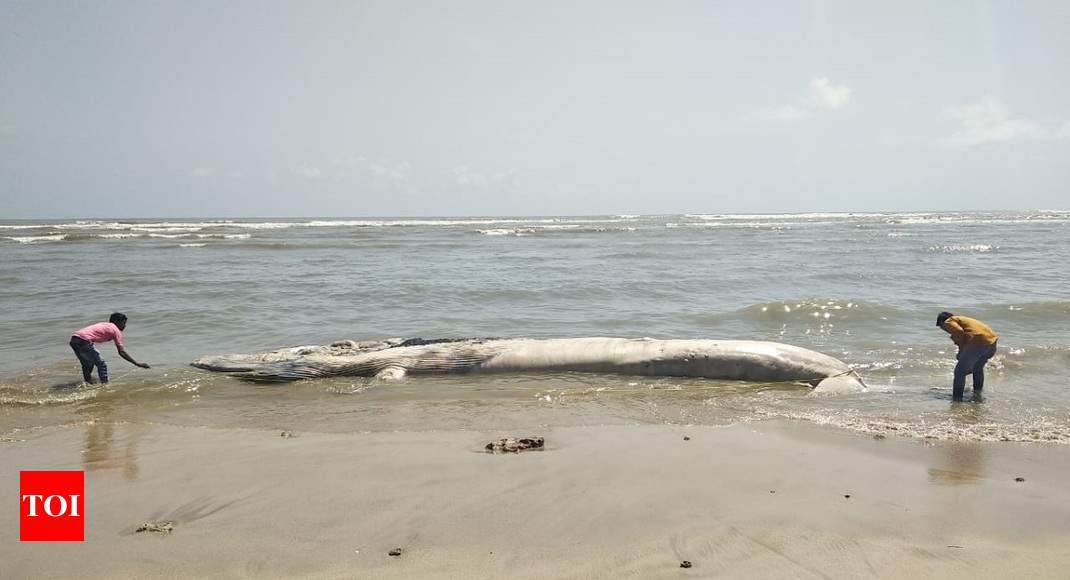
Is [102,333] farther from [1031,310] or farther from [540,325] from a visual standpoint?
[1031,310]

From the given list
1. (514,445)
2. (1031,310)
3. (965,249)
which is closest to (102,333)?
(514,445)

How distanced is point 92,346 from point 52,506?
4.55 meters

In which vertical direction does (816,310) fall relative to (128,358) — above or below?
above

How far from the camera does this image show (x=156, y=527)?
380 cm

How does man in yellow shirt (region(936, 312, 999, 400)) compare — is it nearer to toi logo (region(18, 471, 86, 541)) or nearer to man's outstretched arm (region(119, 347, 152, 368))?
toi logo (region(18, 471, 86, 541))

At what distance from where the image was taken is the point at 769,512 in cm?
391

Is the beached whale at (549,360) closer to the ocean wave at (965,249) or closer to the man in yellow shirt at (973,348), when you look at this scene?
the man in yellow shirt at (973,348)

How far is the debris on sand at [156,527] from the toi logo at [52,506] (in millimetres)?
285

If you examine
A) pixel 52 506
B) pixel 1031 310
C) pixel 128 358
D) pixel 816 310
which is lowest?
pixel 52 506

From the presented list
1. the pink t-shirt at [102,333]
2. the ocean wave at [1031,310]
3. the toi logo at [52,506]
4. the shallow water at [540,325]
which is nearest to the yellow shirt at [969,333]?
the shallow water at [540,325]

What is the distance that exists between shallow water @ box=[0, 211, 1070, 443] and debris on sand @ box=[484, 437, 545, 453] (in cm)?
73

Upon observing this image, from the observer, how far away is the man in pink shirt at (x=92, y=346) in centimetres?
801

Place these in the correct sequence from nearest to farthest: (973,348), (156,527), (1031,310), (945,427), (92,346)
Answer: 1. (156,527)
2. (945,427)
3. (973,348)
4. (92,346)
5. (1031,310)

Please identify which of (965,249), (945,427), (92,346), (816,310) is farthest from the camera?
(965,249)
